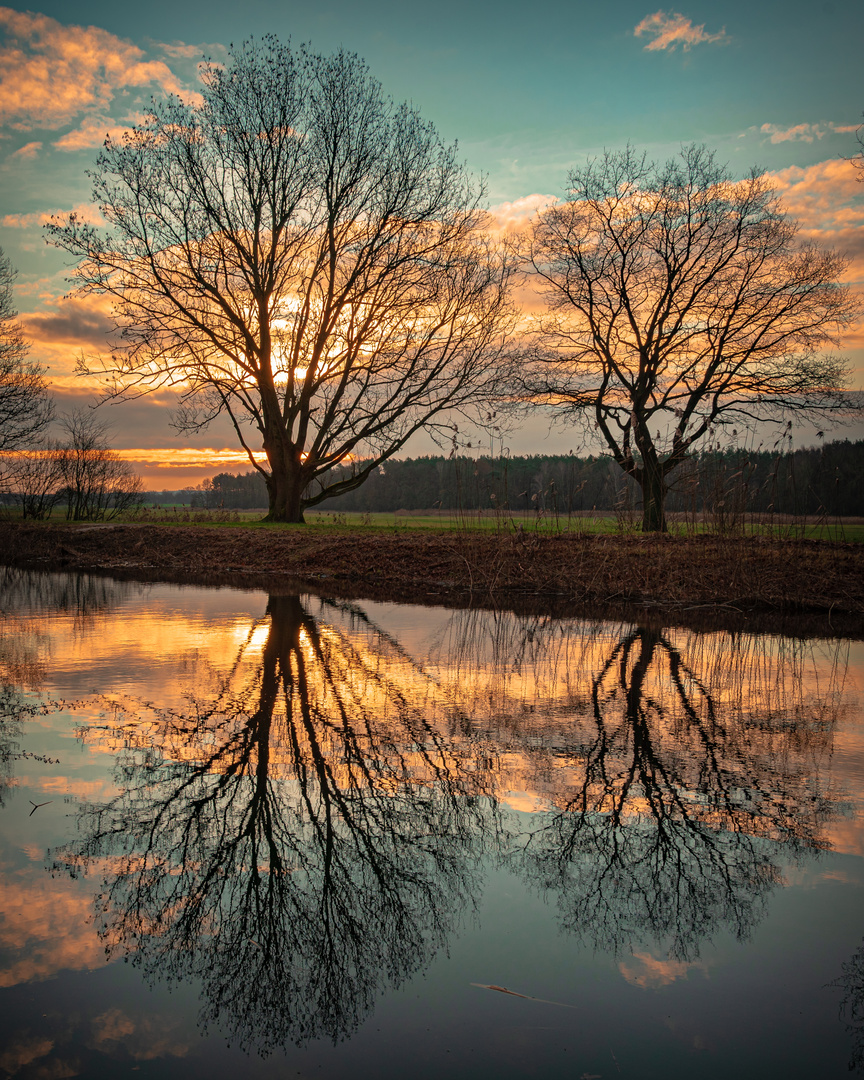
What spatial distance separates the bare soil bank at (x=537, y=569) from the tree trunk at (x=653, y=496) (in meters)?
7.32

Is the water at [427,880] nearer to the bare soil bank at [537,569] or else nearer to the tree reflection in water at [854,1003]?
the tree reflection in water at [854,1003]

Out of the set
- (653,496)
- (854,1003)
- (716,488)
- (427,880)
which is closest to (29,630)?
(427,880)

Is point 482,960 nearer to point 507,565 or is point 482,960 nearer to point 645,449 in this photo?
point 507,565

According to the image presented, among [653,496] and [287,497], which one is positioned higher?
[653,496]

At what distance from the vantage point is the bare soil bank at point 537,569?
36.4 feet

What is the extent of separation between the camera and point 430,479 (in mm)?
100812

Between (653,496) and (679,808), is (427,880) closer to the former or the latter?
(679,808)

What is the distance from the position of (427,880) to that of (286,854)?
0.60 meters

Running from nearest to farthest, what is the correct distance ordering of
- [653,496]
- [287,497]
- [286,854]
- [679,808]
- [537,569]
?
[286,854], [679,808], [537,569], [653,496], [287,497]

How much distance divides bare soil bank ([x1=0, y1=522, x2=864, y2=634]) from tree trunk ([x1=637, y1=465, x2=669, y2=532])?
732 cm

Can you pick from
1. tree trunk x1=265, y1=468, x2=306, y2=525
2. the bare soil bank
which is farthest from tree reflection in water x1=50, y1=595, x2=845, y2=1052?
tree trunk x1=265, y1=468, x2=306, y2=525

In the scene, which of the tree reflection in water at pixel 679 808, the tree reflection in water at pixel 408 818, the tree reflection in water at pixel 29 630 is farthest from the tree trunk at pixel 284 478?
the tree reflection in water at pixel 679 808

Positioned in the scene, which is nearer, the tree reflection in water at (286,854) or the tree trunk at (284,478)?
the tree reflection in water at (286,854)

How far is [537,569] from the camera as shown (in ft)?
42.0
